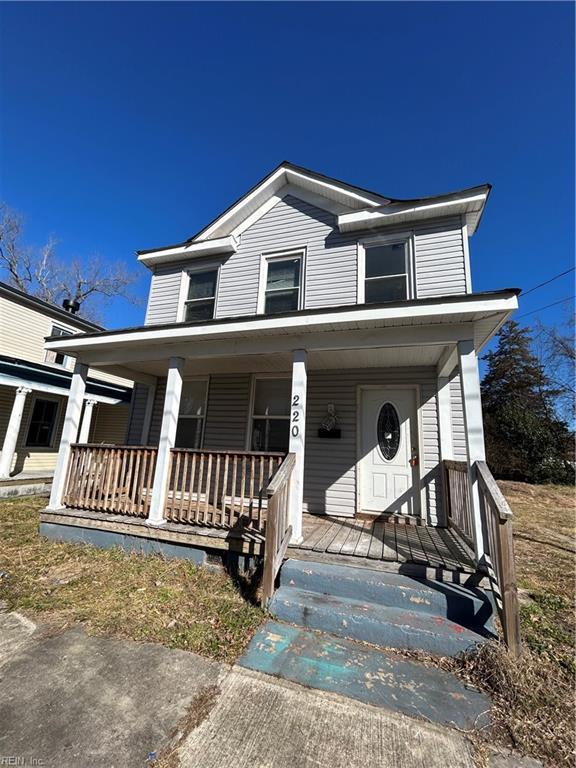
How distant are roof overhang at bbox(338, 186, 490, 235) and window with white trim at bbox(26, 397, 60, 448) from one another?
12.8m

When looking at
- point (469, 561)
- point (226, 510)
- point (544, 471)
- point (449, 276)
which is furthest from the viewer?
point (544, 471)

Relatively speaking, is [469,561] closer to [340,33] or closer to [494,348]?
[340,33]

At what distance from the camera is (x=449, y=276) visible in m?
5.82

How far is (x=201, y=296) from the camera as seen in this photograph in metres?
7.70

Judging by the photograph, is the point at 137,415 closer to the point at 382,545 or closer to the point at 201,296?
the point at 201,296

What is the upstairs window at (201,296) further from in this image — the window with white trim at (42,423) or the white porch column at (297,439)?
the window with white trim at (42,423)

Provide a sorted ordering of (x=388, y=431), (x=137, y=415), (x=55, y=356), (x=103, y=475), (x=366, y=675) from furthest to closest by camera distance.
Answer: (x=55, y=356) → (x=137, y=415) → (x=388, y=431) → (x=103, y=475) → (x=366, y=675)

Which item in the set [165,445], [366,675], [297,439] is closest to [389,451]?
[297,439]

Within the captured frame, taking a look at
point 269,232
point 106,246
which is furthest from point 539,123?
point 106,246

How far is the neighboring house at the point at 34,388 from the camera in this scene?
10.2m

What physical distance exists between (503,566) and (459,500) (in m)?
2.00

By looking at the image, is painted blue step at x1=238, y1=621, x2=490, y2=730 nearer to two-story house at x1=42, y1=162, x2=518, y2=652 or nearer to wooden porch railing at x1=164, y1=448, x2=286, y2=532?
two-story house at x1=42, y1=162, x2=518, y2=652

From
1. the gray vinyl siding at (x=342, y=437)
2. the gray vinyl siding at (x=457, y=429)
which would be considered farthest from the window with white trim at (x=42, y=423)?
the gray vinyl siding at (x=457, y=429)

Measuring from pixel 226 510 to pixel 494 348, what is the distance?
2073 cm
